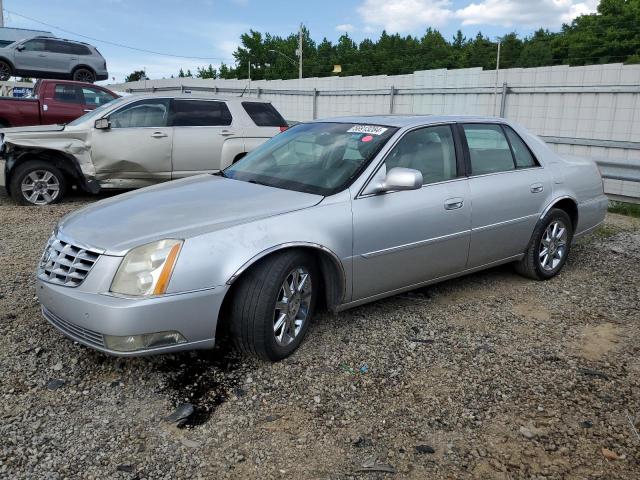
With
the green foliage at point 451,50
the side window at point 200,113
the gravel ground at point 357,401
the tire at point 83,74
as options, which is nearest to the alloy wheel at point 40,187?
the side window at point 200,113

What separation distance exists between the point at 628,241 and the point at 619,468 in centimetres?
500

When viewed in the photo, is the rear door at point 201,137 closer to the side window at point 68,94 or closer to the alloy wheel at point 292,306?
the side window at point 68,94

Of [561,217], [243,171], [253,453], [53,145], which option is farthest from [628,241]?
[53,145]

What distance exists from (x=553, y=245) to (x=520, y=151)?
0.94m

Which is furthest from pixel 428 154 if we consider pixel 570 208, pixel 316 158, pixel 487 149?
pixel 570 208

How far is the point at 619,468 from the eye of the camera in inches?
108

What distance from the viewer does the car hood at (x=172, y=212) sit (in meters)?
3.34

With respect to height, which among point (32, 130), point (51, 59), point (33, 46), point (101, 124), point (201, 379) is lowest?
point (201, 379)

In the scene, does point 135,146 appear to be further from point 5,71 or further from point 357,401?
point 5,71

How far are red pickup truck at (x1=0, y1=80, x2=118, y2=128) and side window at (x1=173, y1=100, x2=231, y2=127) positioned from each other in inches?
147

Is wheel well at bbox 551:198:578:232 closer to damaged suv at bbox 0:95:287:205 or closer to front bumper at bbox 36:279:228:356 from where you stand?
front bumper at bbox 36:279:228:356

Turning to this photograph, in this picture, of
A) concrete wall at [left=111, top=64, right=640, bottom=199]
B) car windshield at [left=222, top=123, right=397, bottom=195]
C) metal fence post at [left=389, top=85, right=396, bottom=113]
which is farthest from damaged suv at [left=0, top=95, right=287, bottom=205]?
metal fence post at [left=389, top=85, right=396, bottom=113]

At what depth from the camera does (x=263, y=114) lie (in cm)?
947

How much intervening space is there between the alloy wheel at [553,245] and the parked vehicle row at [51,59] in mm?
18890
